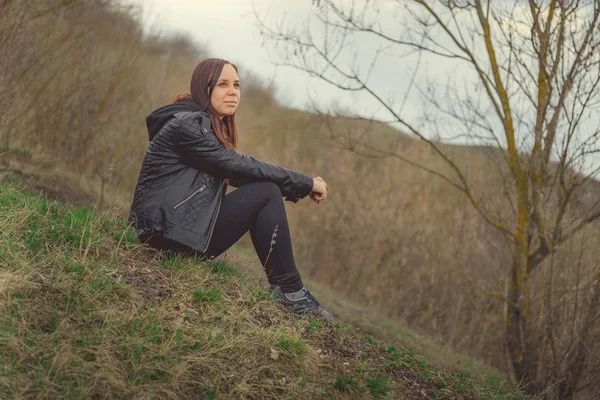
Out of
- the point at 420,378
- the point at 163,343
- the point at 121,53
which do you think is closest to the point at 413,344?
the point at 420,378

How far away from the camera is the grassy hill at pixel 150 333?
9.11ft

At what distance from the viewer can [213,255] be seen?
12.8ft

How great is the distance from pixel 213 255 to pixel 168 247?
0.95 ft

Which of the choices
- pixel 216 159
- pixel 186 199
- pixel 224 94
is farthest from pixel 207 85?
pixel 186 199

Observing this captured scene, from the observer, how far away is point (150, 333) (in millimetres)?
3066

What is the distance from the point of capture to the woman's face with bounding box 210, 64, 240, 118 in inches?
151

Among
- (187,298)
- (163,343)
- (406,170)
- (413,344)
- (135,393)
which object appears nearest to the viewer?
(135,393)

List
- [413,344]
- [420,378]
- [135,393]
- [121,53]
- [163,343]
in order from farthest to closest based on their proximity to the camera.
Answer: [121,53]
[413,344]
[420,378]
[163,343]
[135,393]

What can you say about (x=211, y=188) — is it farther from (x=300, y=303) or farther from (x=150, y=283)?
(x=300, y=303)

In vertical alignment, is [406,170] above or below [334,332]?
above

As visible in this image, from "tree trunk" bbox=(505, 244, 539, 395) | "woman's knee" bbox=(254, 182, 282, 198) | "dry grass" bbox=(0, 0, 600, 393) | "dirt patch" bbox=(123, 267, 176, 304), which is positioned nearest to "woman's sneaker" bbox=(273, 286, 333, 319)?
"woman's knee" bbox=(254, 182, 282, 198)

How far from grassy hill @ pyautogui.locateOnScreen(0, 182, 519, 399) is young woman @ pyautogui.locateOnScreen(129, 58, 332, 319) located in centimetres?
19

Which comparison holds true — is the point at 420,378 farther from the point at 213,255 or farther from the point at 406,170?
the point at 406,170

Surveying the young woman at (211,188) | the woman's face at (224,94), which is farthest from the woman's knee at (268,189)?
the woman's face at (224,94)
